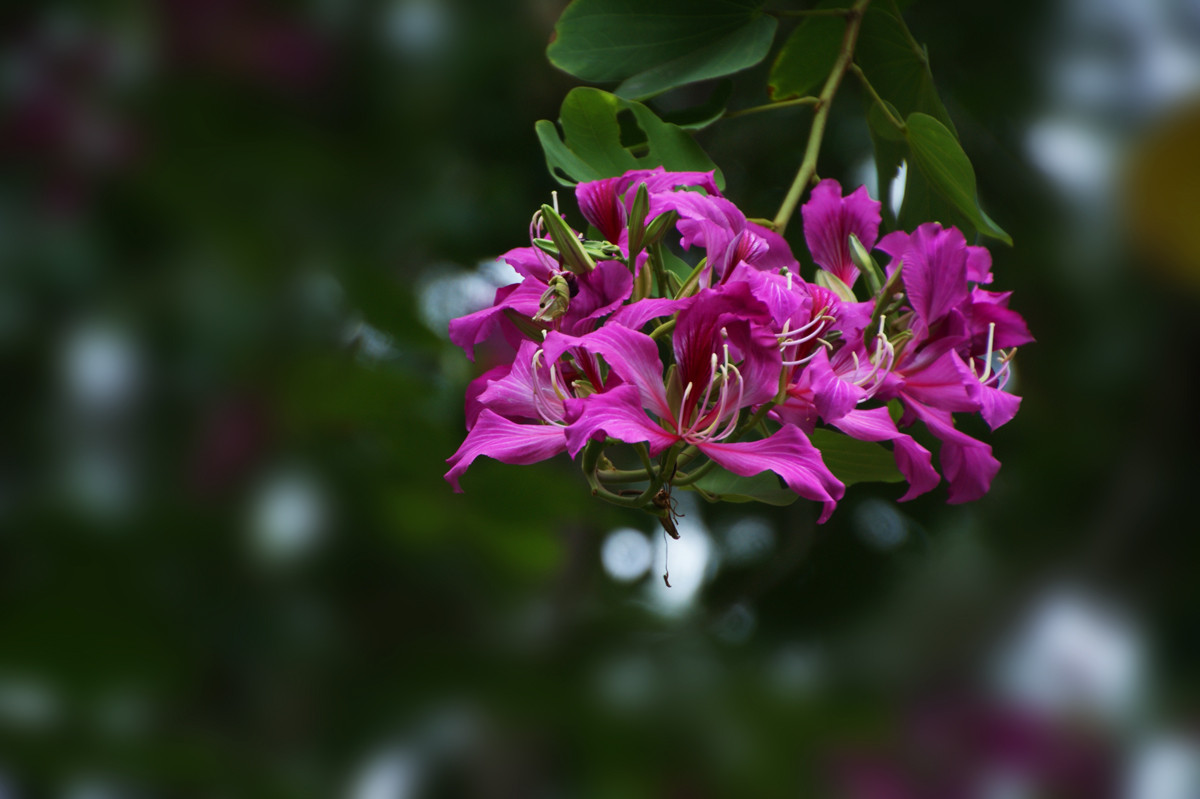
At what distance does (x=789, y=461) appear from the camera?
194mm

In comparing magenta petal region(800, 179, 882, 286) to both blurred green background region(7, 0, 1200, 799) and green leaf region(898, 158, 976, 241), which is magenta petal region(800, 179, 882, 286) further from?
blurred green background region(7, 0, 1200, 799)

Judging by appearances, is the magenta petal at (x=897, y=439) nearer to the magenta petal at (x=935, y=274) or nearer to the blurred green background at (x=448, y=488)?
the magenta petal at (x=935, y=274)

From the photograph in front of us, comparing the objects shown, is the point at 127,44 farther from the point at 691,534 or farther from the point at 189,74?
the point at 691,534

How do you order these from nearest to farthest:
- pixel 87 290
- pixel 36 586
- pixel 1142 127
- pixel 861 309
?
pixel 861 309
pixel 36 586
pixel 87 290
pixel 1142 127

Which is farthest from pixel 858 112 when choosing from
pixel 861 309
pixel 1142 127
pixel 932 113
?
pixel 861 309

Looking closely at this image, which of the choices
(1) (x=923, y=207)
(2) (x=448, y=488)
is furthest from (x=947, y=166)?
(2) (x=448, y=488)

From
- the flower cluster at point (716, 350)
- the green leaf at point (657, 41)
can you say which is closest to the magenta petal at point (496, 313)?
the flower cluster at point (716, 350)

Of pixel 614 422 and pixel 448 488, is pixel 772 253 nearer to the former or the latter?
pixel 614 422

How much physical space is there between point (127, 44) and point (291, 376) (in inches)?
10.6

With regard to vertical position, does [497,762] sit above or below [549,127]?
below

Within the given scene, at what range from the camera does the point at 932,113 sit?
13.1 inches

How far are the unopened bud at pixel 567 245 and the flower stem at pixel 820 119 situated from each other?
61 mm

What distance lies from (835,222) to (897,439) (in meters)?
0.07

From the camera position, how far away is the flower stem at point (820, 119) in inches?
10.0
